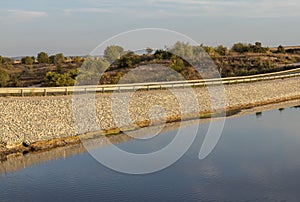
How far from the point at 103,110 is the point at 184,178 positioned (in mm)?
12011

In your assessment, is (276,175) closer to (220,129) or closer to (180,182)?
(180,182)

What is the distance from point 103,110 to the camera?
30266mm

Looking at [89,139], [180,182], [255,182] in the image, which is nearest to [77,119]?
[89,139]

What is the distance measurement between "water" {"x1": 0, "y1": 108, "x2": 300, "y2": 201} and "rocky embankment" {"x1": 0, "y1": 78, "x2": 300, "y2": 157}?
3253 millimetres

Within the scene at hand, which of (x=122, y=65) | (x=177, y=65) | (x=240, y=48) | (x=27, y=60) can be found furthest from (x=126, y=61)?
(x=240, y=48)

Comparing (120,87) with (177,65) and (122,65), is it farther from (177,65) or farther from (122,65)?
(122,65)

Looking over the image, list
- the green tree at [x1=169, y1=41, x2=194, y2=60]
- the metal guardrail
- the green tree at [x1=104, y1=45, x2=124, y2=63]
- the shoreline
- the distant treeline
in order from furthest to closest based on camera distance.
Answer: the green tree at [x1=169, y1=41, x2=194, y2=60], the green tree at [x1=104, y1=45, x2=124, y2=63], the distant treeline, the metal guardrail, the shoreline

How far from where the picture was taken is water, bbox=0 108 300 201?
17.4 meters

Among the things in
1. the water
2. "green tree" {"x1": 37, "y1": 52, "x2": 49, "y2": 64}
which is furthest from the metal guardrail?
"green tree" {"x1": 37, "y1": 52, "x2": 49, "y2": 64}

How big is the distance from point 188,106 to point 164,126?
5811mm

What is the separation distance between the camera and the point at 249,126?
31656 mm

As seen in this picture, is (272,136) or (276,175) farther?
(272,136)

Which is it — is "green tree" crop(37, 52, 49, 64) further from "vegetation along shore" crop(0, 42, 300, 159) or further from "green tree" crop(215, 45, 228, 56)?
"green tree" crop(215, 45, 228, 56)

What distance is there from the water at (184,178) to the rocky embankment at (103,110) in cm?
325
